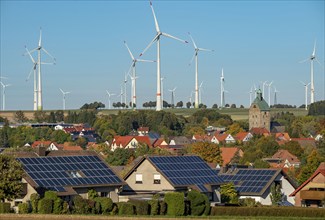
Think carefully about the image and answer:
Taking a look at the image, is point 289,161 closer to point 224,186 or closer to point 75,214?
point 224,186

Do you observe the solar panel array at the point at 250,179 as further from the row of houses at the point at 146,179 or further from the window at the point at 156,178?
the window at the point at 156,178

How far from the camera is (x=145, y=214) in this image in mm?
64312

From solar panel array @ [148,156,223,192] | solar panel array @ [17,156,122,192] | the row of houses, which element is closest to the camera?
solar panel array @ [17,156,122,192]

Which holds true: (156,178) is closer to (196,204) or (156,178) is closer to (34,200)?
(196,204)

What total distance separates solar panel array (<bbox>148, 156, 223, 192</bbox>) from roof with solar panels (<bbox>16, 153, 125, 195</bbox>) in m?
4.17

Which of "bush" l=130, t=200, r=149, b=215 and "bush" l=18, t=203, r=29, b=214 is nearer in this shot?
"bush" l=18, t=203, r=29, b=214

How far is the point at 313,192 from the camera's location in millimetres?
78812

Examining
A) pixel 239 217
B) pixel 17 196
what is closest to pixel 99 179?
pixel 17 196

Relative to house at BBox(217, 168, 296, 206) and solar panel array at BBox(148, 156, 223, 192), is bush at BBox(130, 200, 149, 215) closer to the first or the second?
solar panel array at BBox(148, 156, 223, 192)

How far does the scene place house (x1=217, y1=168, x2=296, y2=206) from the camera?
8031 centimetres

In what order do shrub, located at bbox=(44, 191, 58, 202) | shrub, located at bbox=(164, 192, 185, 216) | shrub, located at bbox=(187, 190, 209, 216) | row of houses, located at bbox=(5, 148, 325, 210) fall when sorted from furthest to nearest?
1. row of houses, located at bbox=(5, 148, 325, 210)
2. shrub, located at bbox=(187, 190, 209, 216)
3. shrub, located at bbox=(164, 192, 185, 216)
4. shrub, located at bbox=(44, 191, 58, 202)

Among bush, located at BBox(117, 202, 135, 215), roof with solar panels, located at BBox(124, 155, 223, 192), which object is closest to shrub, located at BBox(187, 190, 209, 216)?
bush, located at BBox(117, 202, 135, 215)

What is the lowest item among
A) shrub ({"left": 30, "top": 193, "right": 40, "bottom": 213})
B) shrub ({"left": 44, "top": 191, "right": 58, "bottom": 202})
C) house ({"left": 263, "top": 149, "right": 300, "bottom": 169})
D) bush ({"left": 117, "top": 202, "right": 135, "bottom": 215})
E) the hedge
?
the hedge

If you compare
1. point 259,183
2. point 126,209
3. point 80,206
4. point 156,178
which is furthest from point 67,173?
point 259,183
